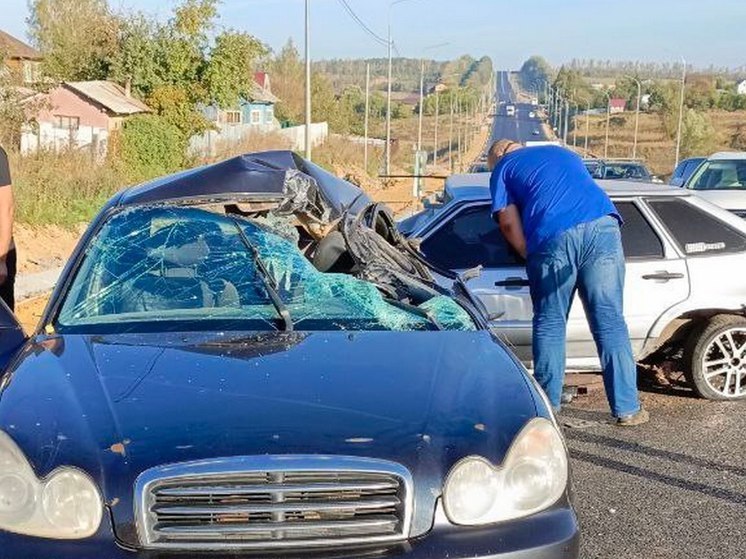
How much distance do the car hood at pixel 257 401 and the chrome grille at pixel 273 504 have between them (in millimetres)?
47

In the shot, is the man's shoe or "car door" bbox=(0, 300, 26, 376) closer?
"car door" bbox=(0, 300, 26, 376)

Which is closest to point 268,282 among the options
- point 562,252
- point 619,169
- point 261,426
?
point 261,426

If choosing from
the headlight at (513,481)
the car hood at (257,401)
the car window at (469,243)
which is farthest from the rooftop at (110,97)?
the headlight at (513,481)

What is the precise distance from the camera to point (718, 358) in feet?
22.0

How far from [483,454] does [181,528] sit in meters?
0.85

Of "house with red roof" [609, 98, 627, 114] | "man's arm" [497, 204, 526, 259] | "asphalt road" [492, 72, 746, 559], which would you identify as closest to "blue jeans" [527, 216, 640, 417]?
"man's arm" [497, 204, 526, 259]

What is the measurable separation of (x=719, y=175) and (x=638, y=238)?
33.2ft

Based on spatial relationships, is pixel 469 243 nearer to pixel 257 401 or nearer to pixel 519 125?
pixel 257 401

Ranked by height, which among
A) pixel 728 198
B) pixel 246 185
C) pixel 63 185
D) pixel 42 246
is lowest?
pixel 42 246

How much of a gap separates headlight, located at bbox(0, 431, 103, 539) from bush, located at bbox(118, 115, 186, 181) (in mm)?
28665

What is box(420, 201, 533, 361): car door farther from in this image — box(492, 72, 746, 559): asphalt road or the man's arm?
box(492, 72, 746, 559): asphalt road

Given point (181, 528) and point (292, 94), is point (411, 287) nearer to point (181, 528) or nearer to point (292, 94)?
point (181, 528)

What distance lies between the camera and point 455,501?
276cm

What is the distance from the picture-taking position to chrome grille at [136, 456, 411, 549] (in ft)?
8.71
